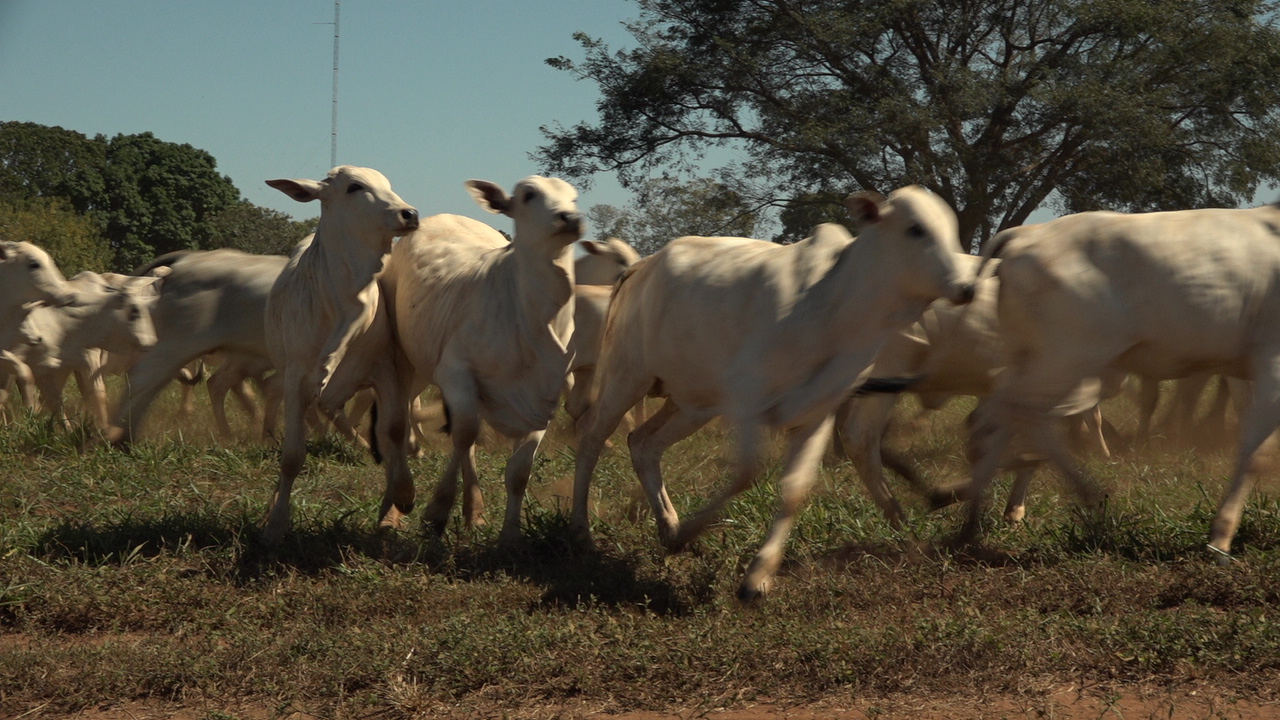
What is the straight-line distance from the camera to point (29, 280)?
33.4ft

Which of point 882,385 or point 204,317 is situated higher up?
point 882,385

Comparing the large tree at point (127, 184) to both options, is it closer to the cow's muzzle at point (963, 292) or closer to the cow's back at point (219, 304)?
the cow's back at point (219, 304)

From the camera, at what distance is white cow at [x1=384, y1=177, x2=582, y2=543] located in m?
5.83

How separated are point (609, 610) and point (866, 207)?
1888 mm

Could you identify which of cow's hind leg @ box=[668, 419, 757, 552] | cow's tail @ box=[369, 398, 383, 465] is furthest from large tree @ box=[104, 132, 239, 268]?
cow's hind leg @ box=[668, 419, 757, 552]

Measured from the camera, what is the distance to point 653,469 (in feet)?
20.9

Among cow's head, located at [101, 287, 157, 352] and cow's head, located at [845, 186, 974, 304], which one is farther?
cow's head, located at [101, 287, 157, 352]

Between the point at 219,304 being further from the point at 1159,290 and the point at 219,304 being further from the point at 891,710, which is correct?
the point at 891,710

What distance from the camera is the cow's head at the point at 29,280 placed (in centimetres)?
1017

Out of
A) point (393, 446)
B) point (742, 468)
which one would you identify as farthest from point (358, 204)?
point (742, 468)

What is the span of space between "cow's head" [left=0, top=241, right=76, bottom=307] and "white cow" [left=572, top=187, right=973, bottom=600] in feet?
19.7

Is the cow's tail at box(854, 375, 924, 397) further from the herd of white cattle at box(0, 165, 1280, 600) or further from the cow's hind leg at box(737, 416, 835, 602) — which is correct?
the cow's hind leg at box(737, 416, 835, 602)

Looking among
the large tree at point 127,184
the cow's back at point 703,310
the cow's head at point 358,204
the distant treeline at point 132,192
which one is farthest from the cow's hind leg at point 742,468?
the large tree at point 127,184

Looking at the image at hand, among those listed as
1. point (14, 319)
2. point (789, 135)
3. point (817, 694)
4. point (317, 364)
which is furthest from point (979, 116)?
point (817, 694)
